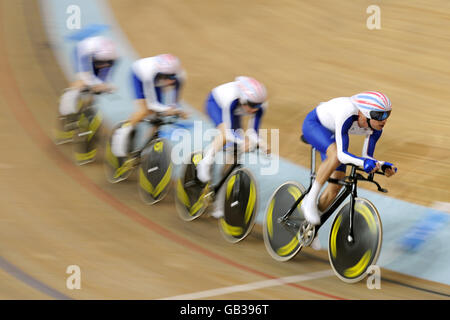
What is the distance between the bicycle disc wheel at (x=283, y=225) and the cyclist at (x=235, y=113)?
0.37 meters

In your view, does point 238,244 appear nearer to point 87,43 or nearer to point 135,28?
point 87,43

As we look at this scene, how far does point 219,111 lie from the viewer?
219 inches

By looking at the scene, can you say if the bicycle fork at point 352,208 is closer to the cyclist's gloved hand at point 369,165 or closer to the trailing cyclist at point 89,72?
the cyclist's gloved hand at point 369,165

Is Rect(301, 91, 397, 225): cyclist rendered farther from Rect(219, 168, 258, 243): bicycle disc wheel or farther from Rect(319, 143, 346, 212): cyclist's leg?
Rect(219, 168, 258, 243): bicycle disc wheel

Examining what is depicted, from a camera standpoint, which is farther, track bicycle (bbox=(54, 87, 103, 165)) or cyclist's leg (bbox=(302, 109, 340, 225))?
track bicycle (bbox=(54, 87, 103, 165))

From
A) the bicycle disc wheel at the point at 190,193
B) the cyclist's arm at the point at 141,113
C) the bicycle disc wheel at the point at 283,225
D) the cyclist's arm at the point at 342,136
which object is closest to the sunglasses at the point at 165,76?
the cyclist's arm at the point at 141,113

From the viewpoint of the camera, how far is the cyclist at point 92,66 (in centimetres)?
671

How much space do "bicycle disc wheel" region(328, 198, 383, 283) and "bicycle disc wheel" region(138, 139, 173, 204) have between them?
1743mm

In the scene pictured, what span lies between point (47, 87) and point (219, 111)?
12.2ft

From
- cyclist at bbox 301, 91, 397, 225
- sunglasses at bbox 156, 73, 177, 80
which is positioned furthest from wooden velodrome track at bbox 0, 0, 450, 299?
sunglasses at bbox 156, 73, 177, 80

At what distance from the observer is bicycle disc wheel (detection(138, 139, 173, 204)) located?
19.8 ft

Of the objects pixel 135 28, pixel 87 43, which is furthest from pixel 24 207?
pixel 135 28

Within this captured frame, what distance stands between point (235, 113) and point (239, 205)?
0.69 meters

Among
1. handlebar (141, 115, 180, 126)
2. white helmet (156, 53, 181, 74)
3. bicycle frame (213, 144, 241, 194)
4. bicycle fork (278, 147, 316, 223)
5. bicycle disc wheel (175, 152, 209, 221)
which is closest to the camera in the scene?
bicycle fork (278, 147, 316, 223)
